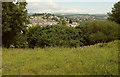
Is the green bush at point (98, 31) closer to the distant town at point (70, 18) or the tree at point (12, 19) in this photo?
the distant town at point (70, 18)

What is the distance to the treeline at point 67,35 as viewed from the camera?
13492 mm

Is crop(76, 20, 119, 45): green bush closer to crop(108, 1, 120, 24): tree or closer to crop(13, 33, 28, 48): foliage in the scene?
crop(108, 1, 120, 24): tree

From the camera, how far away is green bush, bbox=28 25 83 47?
1337 cm

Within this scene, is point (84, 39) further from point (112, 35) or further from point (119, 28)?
point (119, 28)

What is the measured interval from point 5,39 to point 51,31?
461 centimetres

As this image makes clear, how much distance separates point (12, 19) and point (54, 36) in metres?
4.27

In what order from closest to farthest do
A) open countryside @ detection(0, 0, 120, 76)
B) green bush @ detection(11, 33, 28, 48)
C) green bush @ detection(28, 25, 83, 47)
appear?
open countryside @ detection(0, 0, 120, 76) < green bush @ detection(11, 33, 28, 48) < green bush @ detection(28, 25, 83, 47)

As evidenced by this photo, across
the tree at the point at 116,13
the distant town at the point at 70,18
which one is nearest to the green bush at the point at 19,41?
the distant town at the point at 70,18

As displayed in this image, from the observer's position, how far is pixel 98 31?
16.8 meters

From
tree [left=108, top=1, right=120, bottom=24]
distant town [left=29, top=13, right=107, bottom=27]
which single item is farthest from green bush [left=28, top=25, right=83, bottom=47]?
tree [left=108, top=1, right=120, bottom=24]

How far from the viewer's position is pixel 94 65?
18.1 feet

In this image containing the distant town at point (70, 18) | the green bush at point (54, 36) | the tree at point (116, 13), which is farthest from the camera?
the distant town at point (70, 18)

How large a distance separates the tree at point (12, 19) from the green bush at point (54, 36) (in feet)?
6.24

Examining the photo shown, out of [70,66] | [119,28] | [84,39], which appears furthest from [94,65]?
[119,28]
